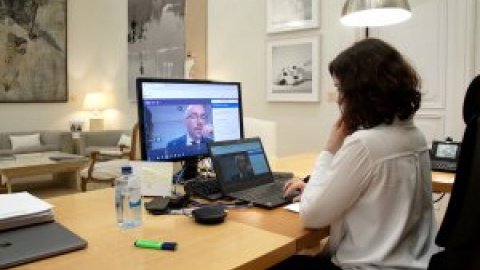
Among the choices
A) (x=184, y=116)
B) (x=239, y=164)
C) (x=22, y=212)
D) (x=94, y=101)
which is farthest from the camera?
(x=94, y=101)

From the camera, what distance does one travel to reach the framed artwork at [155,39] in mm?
5836

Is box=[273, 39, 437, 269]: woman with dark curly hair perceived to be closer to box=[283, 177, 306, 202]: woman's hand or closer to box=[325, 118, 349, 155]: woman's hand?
box=[325, 118, 349, 155]: woman's hand

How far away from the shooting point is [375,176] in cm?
105

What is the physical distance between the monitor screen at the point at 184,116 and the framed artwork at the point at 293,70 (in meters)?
2.25

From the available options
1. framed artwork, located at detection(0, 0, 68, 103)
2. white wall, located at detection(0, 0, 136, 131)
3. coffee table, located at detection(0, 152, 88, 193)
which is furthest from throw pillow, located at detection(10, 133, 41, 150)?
coffee table, located at detection(0, 152, 88, 193)

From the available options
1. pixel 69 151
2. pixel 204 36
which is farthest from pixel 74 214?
pixel 69 151

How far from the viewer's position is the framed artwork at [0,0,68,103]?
5.83 meters

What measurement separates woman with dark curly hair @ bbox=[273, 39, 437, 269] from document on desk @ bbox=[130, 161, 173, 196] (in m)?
0.51

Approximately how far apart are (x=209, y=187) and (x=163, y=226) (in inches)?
15.2

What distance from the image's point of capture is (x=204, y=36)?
16.7ft

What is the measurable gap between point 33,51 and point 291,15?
13.3 feet

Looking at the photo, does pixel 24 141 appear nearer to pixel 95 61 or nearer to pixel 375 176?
pixel 95 61

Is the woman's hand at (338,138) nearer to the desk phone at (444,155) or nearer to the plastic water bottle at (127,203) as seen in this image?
the plastic water bottle at (127,203)

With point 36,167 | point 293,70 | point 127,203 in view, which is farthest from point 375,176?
point 36,167
